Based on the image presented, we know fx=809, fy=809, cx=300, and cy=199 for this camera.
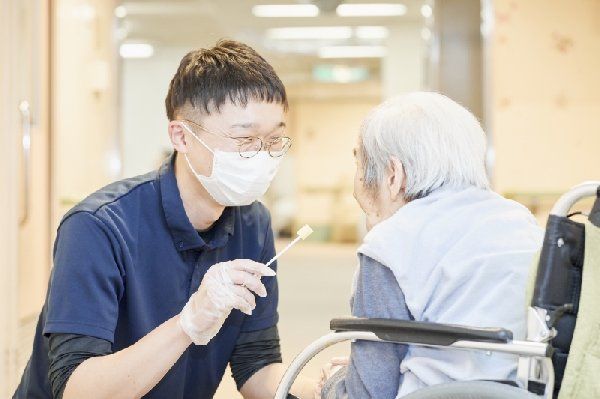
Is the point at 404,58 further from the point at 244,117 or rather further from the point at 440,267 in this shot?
the point at 440,267

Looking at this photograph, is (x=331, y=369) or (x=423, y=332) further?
(x=331, y=369)

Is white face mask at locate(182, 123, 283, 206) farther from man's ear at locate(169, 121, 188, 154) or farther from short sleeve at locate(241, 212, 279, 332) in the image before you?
short sleeve at locate(241, 212, 279, 332)

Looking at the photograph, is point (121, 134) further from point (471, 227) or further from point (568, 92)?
point (471, 227)

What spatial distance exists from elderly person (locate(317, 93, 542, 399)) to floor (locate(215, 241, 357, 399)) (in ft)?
4.97

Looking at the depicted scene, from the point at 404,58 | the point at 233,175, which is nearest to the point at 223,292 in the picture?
the point at 233,175

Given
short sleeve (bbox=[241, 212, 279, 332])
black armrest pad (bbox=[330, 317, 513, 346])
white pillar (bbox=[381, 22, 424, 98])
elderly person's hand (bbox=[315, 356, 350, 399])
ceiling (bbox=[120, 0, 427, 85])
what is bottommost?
elderly person's hand (bbox=[315, 356, 350, 399])

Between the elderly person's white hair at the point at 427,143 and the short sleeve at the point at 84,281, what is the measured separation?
507 millimetres

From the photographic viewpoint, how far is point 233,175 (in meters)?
1.64

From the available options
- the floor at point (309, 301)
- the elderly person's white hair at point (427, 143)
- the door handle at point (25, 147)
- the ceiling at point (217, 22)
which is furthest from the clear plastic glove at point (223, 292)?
the ceiling at point (217, 22)

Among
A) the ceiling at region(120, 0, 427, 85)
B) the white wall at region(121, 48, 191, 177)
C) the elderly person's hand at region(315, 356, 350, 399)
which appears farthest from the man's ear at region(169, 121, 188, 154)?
the white wall at region(121, 48, 191, 177)

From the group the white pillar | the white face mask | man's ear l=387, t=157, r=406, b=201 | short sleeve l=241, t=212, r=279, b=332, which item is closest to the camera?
man's ear l=387, t=157, r=406, b=201

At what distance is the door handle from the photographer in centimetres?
367

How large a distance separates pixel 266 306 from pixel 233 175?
0.32 meters

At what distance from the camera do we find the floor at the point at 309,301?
3764 millimetres
